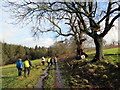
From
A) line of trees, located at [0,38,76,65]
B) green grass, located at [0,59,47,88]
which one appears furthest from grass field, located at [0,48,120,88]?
line of trees, located at [0,38,76,65]

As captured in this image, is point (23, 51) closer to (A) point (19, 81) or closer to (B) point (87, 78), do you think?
(A) point (19, 81)

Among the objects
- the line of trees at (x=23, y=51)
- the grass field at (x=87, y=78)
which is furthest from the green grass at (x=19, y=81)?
the line of trees at (x=23, y=51)

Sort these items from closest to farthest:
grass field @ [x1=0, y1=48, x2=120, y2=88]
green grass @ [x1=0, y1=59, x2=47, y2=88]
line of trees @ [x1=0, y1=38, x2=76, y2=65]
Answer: grass field @ [x1=0, y1=48, x2=120, y2=88] → green grass @ [x1=0, y1=59, x2=47, y2=88] → line of trees @ [x1=0, y1=38, x2=76, y2=65]

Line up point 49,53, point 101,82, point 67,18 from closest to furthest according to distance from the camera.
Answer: point 101,82
point 67,18
point 49,53

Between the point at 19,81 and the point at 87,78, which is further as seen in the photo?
the point at 19,81

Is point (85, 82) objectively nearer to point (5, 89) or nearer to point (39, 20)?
point (5, 89)

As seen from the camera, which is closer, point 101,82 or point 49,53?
point 101,82

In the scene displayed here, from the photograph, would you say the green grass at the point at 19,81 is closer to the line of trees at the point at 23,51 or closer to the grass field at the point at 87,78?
the grass field at the point at 87,78

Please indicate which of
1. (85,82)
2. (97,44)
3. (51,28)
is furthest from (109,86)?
(51,28)

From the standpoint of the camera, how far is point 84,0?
16.3m

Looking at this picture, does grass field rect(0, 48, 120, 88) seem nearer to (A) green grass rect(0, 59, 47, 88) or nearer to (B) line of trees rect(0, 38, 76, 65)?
(A) green grass rect(0, 59, 47, 88)

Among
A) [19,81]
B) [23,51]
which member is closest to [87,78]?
[19,81]

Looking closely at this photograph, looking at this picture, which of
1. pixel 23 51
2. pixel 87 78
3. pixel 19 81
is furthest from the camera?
pixel 23 51

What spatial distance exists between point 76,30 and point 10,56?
32.5m
